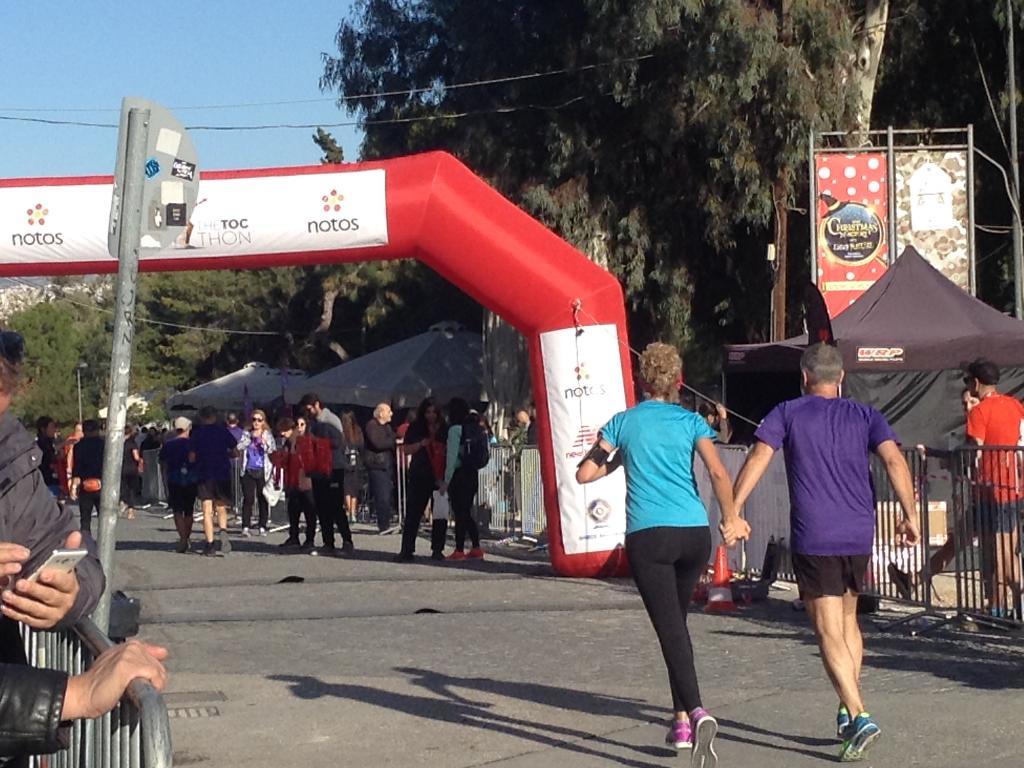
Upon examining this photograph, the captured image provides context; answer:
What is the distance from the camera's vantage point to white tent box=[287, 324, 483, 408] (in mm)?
32156

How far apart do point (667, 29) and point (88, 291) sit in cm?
9334

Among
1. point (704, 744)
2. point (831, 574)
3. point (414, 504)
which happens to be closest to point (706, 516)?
point (831, 574)

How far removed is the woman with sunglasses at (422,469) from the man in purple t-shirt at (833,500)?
10201 millimetres

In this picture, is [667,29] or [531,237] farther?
[667,29]

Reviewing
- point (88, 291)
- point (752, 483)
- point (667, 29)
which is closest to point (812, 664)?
point (752, 483)

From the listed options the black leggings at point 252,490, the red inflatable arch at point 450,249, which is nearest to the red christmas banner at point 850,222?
the black leggings at point 252,490

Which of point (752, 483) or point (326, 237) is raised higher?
point (326, 237)

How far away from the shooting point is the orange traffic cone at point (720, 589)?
12359 mm

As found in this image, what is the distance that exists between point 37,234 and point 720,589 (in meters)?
6.74

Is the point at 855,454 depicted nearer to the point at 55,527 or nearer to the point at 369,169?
the point at 55,527

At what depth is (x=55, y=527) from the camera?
3666 millimetres

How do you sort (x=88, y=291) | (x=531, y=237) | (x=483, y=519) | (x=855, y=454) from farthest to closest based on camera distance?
(x=88, y=291)
(x=483, y=519)
(x=531, y=237)
(x=855, y=454)

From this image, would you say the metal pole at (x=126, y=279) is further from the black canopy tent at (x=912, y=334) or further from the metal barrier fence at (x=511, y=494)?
the metal barrier fence at (x=511, y=494)

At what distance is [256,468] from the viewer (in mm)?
23141
